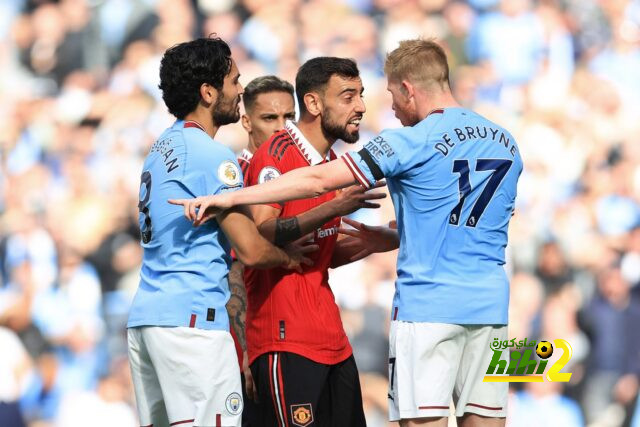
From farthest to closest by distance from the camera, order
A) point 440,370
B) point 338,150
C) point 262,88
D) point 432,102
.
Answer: point 338,150 → point 262,88 → point 432,102 → point 440,370

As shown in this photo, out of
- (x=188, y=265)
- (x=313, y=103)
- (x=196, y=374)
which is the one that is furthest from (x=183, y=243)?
(x=313, y=103)

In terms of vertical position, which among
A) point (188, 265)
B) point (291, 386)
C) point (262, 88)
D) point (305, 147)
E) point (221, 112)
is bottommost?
point (291, 386)

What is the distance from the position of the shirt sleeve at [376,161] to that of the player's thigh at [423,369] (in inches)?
23.4

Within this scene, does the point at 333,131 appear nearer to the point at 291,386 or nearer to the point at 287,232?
the point at 287,232

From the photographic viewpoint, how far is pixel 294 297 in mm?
4078

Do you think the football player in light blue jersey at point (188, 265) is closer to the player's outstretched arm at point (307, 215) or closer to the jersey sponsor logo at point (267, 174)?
the player's outstretched arm at point (307, 215)

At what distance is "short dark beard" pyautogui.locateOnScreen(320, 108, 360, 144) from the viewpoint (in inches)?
171

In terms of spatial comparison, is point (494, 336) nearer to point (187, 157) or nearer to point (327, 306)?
point (327, 306)

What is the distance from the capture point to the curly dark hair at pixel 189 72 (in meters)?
3.60

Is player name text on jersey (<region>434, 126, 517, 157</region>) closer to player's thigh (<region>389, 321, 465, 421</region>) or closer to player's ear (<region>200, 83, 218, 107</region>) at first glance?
player's thigh (<region>389, 321, 465, 421</region>)

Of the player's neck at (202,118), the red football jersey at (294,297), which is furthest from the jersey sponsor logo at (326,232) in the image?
the player's neck at (202,118)

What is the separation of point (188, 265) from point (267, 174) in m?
0.82

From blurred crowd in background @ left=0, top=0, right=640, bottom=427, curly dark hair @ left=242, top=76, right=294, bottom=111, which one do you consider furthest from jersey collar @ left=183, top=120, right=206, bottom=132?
blurred crowd in background @ left=0, top=0, right=640, bottom=427

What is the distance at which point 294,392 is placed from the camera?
12.9 feet
